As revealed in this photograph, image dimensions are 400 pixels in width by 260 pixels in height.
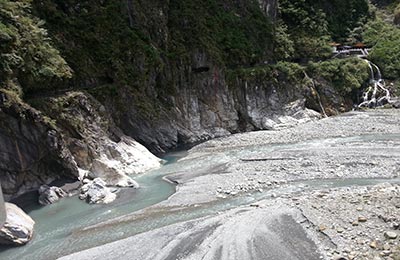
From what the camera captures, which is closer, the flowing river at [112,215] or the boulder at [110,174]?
the flowing river at [112,215]

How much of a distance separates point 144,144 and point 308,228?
17.1 meters

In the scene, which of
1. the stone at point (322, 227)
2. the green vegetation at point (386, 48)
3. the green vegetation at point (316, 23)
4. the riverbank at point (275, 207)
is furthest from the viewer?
the green vegetation at point (316, 23)

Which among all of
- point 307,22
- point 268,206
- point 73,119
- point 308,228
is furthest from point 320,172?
point 307,22

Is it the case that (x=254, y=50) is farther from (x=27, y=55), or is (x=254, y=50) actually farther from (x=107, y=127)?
(x=27, y=55)

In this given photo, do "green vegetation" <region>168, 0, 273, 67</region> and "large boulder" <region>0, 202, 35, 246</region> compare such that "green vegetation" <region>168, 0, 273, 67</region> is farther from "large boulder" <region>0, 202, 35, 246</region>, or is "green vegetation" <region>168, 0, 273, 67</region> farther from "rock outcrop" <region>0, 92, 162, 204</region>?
"large boulder" <region>0, 202, 35, 246</region>

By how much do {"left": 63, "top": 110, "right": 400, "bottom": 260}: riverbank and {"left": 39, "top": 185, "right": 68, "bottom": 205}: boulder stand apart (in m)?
4.51

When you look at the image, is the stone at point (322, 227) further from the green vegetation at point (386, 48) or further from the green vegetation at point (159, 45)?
the green vegetation at point (386, 48)

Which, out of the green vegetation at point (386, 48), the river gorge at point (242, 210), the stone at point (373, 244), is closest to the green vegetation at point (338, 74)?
the green vegetation at point (386, 48)

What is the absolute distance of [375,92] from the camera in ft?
147

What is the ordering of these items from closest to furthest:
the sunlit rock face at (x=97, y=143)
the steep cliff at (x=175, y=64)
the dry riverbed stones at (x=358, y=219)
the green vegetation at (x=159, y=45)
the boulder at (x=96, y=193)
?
the dry riverbed stones at (x=358, y=219) → the boulder at (x=96, y=193) → the sunlit rock face at (x=97, y=143) → the green vegetation at (x=159, y=45) → the steep cliff at (x=175, y=64)

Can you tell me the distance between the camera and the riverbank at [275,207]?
12.8 meters

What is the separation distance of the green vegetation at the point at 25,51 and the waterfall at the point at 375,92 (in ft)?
113

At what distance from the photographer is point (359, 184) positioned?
18.7m

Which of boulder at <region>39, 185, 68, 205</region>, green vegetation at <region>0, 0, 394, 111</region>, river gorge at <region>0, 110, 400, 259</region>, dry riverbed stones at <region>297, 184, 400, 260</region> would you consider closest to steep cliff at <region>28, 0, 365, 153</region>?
green vegetation at <region>0, 0, 394, 111</region>
